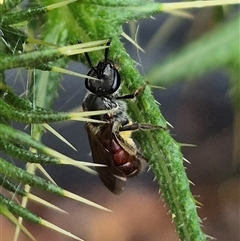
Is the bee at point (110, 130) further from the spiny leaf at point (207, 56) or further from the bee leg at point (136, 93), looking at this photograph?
the spiny leaf at point (207, 56)

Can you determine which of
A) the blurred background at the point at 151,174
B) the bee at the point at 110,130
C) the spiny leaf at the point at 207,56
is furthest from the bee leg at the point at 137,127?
the blurred background at the point at 151,174

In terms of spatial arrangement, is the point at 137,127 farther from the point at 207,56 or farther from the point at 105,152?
the point at 207,56

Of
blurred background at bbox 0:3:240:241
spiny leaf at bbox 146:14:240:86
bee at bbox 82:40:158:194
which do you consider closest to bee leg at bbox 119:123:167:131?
bee at bbox 82:40:158:194

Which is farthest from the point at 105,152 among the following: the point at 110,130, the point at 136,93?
the point at 136,93

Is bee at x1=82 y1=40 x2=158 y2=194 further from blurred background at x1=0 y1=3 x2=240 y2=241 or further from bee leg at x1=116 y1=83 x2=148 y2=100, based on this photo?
blurred background at x1=0 y1=3 x2=240 y2=241

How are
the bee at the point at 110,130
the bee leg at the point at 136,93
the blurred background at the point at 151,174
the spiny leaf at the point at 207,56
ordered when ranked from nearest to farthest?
the bee leg at the point at 136,93, the bee at the point at 110,130, the spiny leaf at the point at 207,56, the blurred background at the point at 151,174

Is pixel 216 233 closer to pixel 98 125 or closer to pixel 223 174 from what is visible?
pixel 223 174

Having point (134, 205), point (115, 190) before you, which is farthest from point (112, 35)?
point (134, 205)
